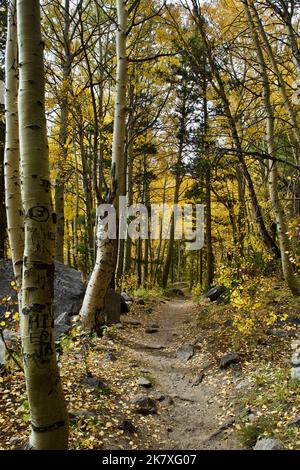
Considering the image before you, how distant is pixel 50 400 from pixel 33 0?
282 cm

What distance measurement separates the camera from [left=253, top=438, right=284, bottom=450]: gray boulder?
3.24 m

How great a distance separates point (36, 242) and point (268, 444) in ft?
9.46

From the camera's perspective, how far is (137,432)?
3.90 meters

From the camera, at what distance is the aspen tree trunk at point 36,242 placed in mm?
2418

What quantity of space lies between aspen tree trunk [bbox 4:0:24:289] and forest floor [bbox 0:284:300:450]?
51.0 inches

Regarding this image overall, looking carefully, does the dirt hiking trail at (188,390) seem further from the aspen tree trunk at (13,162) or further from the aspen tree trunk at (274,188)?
the aspen tree trunk at (13,162)

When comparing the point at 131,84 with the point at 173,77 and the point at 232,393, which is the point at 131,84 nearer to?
the point at 173,77

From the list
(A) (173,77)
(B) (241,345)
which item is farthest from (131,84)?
(B) (241,345)

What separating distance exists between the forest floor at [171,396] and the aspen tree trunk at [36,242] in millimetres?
1097

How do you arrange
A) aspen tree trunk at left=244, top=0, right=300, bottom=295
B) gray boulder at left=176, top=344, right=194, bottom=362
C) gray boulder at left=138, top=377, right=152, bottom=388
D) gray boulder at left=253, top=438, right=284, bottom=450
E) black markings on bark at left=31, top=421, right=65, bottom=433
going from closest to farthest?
1. black markings on bark at left=31, top=421, right=65, bottom=433
2. gray boulder at left=253, top=438, right=284, bottom=450
3. gray boulder at left=138, top=377, right=152, bottom=388
4. gray boulder at left=176, top=344, right=194, bottom=362
5. aspen tree trunk at left=244, top=0, right=300, bottom=295

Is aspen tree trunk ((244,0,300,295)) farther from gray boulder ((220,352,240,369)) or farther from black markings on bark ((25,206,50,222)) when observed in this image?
black markings on bark ((25,206,50,222))

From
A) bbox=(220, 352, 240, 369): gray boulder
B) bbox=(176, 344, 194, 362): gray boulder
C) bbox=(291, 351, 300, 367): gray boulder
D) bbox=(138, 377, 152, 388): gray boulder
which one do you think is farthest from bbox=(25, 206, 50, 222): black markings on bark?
bbox=(176, 344, 194, 362): gray boulder

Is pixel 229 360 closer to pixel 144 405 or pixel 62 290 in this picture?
pixel 144 405

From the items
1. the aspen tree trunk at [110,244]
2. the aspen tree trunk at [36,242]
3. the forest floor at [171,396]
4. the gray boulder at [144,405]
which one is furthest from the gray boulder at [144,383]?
the aspen tree trunk at [36,242]
